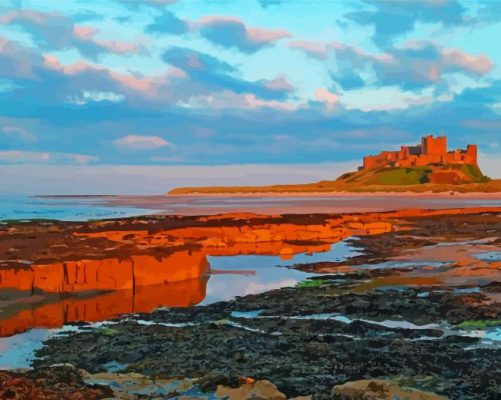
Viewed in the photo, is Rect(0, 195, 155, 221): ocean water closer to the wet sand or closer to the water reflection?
the wet sand

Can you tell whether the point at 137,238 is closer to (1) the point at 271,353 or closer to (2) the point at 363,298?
(2) the point at 363,298

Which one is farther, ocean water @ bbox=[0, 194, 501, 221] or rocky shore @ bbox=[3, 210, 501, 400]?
ocean water @ bbox=[0, 194, 501, 221]

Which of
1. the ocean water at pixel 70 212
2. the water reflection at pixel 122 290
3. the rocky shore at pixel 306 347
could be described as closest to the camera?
the rocky shore at pixel 306 347

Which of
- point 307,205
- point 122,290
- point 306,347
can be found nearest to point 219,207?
point 307,205

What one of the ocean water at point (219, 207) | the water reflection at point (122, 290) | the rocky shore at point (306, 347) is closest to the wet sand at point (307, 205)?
the ocean water at point (219, 207)

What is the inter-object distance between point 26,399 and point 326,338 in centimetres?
536

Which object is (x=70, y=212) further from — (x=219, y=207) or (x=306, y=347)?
(x=306, y=347)

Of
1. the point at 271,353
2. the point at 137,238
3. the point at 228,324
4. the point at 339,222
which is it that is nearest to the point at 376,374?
the point at 271,353

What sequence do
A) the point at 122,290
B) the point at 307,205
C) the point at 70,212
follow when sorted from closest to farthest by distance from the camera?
the point at 122,290
the point at 70,212
the point at 307,205

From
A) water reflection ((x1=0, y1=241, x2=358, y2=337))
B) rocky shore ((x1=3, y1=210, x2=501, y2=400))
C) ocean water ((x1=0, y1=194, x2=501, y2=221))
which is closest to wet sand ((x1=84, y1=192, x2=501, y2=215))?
ocean water ((x1=0, y1=194, x2=501, y2=221))

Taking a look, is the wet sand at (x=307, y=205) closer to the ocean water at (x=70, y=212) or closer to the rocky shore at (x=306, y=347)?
the ocean water at (x=70, y=212)

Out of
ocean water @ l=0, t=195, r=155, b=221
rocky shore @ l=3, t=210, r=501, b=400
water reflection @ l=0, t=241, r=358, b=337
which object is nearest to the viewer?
rocky shore @ l=3, t=210, r=501, b=400

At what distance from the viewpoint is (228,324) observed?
12469 mm

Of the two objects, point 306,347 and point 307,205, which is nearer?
point 306,347
